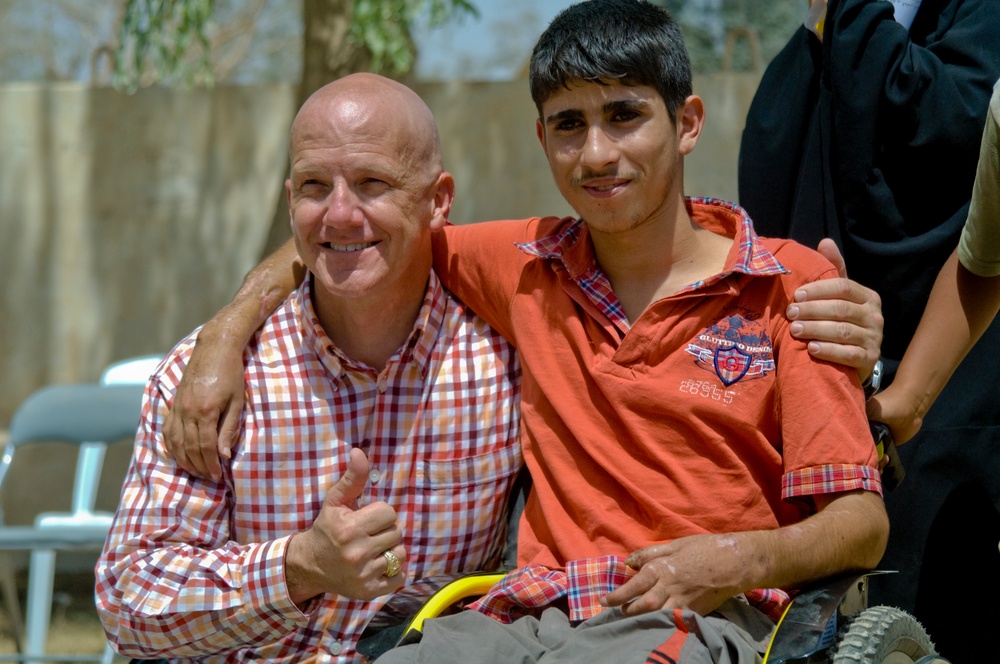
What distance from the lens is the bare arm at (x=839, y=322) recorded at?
2299mm

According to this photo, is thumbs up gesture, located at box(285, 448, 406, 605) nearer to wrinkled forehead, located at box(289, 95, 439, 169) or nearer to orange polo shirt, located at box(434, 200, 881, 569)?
orange polo shirt, located at box(434, 200, 881, 569)

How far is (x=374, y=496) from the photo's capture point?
8.72ft

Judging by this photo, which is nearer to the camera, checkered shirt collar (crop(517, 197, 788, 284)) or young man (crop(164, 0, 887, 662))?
young man (crop(164, 0, 887, 662))

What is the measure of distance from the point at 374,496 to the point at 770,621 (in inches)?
36.7

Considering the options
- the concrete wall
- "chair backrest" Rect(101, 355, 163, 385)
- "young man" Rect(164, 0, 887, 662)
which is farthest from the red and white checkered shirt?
the concrete wall

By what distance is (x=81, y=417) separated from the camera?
4.96 metres

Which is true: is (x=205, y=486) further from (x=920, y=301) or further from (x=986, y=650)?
(x=986, y=650)

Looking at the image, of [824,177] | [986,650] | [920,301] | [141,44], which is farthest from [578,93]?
[141,44]

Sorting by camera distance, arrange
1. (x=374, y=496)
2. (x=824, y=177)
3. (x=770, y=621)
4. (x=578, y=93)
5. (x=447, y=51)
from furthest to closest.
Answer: (x=447, y=51), (x=824, y=177), (x=374, y=496), (x=578, y=93), (x=770, y=621)

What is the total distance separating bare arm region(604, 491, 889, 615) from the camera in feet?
7.03

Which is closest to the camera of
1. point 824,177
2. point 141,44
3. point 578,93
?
point 578,93

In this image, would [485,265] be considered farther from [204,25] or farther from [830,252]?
[204,25]

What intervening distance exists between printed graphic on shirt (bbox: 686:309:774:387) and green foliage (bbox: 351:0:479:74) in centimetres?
320

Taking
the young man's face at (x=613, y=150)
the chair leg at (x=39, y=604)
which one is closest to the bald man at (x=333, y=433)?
the young man's face at (x=613, y=150)
